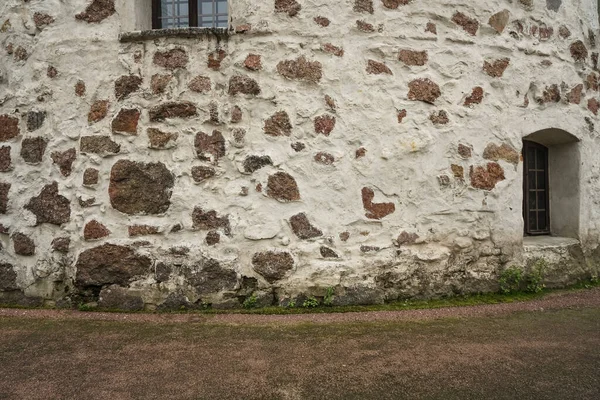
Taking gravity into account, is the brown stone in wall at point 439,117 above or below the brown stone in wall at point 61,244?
above

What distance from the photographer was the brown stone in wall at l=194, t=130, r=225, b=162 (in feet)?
11.2

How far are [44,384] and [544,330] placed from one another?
316 centimetres

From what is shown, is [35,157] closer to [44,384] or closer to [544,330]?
[44,384]

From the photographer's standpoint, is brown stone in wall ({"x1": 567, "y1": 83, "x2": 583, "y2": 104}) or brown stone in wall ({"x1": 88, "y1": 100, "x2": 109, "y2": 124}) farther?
brown stone in wall ({"x1": 567, "y1": 83, "x2": 583, "y2": 104})

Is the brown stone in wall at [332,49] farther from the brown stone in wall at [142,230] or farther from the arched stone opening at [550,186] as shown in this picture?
the arched stone opening at [550,186]

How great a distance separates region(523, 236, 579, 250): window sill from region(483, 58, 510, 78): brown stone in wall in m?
1.62

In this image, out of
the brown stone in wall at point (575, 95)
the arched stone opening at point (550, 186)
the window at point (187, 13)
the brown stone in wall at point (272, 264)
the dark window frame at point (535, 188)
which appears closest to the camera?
the brown stone in wall at point (272, 264)

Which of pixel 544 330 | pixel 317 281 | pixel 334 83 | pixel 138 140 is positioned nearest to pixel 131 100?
pixel 138 140

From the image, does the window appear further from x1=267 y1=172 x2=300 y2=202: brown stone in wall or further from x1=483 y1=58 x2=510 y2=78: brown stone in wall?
x1=483 y1=58 x2=510 y2=78: brown stone in wall

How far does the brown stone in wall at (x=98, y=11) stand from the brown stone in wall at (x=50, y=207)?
4.64 feet

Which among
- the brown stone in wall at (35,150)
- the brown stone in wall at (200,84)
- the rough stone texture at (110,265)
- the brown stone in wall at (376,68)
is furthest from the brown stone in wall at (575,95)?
the brown stone in wall at (35,150)

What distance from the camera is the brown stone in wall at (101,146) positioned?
3457 millimetres

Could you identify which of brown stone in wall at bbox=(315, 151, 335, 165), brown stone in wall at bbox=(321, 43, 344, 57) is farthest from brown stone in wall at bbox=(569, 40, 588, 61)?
brown stone in wall at bbox=(315, 151, 335, 165)

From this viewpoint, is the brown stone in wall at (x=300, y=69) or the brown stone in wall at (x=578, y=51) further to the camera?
the brown stone in wall at (x=578, y=51)
